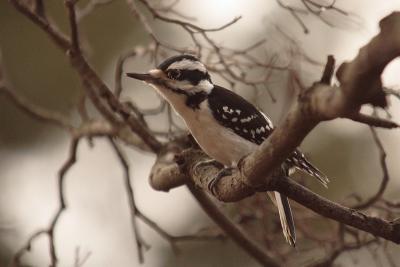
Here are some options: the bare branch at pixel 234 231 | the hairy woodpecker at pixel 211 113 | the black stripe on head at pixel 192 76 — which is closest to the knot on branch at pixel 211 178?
the hairy woodpecker at pixel 211 113

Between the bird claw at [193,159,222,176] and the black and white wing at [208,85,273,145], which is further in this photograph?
the black and white wing at [208,85,273,145]

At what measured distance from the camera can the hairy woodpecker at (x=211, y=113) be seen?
3.29 metres

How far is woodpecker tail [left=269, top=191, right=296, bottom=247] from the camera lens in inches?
127

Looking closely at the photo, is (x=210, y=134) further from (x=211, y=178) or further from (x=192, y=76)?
(x=211, y=178)

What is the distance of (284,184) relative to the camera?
7.61 feet

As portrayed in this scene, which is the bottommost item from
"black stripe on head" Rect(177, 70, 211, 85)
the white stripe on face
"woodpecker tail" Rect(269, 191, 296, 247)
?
"woodpecker tail" Rect(269, 191, 296, 247)

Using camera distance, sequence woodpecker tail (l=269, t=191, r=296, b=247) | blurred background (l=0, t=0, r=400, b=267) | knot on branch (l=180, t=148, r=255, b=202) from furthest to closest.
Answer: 1. blurred background (l=0, t=0, r=400, b=267)
2. woodpecker tail (l=269, t=191, r=296, b=247)
3. knot on branch (l=180, t=148, r=255, b=202)

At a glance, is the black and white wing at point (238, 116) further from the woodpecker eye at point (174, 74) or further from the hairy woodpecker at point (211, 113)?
the woodpecker eye at point (174, 74)

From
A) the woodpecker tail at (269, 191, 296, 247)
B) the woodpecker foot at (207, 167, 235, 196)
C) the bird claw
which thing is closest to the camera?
the woodpecker foot at (207, 167, 235, 196)

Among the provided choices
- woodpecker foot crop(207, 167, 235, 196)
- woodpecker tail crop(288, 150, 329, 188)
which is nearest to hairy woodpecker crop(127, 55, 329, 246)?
woodpecker tail crop(288, 150, 329, 188)

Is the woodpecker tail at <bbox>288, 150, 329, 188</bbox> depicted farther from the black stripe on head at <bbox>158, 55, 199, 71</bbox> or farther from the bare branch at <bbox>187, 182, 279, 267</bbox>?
the black stripe on head at <bbox>158, 55, 199, 71</bbox>

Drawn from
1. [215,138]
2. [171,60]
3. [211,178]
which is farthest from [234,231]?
[171,60]

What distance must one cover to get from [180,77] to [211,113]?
8.0 inches

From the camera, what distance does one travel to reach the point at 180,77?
3.43m
